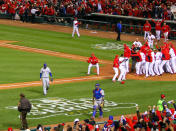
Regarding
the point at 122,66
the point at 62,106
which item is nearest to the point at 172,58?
the point at 122,66

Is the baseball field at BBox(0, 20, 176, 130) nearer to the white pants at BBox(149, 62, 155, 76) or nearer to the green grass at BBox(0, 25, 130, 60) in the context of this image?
the green grass at BBox(0, 25, 130, 60)

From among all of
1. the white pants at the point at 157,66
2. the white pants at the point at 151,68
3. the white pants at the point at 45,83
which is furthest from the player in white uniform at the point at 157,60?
the white pants at the point at 45,83

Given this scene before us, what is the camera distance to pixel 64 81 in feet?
93.8

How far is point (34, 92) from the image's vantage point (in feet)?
83.2

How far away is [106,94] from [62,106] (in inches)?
143

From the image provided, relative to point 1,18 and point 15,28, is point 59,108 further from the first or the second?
point 1,18

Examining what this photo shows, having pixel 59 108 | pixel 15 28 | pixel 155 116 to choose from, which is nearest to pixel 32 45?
pixel 15 28

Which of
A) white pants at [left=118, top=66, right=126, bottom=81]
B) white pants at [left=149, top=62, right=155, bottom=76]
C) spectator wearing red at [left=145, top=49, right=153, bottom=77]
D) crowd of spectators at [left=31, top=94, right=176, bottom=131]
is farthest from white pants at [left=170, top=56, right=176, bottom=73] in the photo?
crowd of spectators at [left=31, top=94, right=176, bottom=131]

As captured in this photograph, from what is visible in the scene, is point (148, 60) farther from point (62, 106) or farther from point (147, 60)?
point (62, 106)

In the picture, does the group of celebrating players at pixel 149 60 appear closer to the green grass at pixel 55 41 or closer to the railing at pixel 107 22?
the green grass at pixel 55 41

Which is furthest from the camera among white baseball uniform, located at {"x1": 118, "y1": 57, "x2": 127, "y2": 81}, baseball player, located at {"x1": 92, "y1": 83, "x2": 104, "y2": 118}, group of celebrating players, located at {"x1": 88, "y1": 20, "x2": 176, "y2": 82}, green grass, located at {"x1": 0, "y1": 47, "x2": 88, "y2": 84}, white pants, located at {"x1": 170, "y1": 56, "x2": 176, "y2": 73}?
white pants, located at {"x1": 170, "y1": 56, "x2": 176, "y2": 73}

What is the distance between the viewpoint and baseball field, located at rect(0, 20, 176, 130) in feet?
72.5

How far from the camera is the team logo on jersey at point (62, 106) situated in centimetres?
2167

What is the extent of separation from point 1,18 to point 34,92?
35.7 metres
